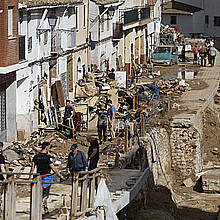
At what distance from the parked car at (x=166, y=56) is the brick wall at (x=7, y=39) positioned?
86.6 feet

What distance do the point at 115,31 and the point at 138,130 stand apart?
17713 mm

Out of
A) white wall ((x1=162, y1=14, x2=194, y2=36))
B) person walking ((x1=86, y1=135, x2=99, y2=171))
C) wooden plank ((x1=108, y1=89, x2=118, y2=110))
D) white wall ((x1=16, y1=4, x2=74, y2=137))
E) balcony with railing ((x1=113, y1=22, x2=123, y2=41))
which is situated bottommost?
person walking ((x1=86, y1=135, x2=99, y2=171))

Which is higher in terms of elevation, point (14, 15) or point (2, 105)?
point (14, 15)

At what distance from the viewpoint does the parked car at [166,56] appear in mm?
46406

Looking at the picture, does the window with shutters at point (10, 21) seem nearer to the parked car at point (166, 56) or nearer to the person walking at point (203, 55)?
the parked car at point (166, 56)

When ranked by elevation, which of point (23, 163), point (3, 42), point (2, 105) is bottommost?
point (23, 163)

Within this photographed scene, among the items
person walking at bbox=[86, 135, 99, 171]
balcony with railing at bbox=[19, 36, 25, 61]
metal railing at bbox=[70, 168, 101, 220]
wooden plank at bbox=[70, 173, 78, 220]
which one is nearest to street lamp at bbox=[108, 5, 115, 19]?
balcony with railing at bbox=[19, 36, 25, 61]

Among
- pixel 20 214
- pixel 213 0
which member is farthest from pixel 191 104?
pixel 213 0

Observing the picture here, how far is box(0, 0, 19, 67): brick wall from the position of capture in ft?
64.7

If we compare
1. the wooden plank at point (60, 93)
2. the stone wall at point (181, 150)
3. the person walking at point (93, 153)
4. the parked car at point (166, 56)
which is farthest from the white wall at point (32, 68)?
the parked car at point (166, 56)

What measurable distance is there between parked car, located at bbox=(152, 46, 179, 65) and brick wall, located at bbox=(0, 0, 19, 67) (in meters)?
26.4

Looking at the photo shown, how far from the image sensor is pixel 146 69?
4350cm

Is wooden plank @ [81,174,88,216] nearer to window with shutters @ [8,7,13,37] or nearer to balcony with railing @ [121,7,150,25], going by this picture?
window with shutters @ [8,7,13,37]

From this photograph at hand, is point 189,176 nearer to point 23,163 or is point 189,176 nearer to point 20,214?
point 23,163
